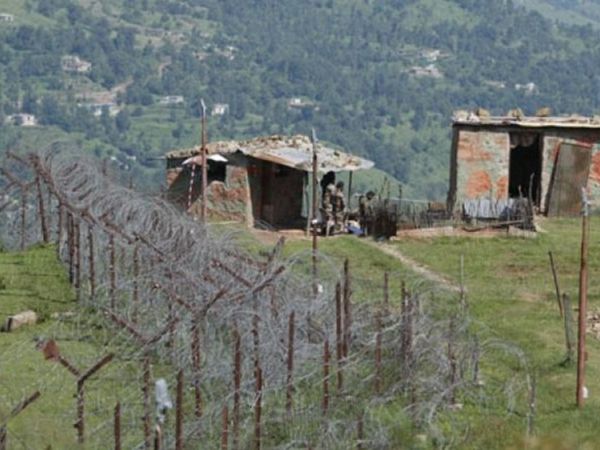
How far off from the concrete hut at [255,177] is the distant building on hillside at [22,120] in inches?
4733

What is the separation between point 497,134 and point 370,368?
20.1m

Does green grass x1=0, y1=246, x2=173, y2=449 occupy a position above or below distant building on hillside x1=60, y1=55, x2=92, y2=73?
above

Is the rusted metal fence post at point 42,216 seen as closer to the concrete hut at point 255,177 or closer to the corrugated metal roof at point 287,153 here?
the concrete hut at point 255,177

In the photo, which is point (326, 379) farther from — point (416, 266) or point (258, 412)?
point (416, 266)

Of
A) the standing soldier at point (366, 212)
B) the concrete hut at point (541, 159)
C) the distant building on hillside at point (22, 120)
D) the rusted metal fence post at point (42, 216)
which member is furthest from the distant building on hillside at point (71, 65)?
the rusted metal fence post at point (42, 216)

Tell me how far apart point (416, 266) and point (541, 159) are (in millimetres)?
9639

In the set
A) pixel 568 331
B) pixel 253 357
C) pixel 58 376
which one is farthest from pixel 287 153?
pixel 253 357

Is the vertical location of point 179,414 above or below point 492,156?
above

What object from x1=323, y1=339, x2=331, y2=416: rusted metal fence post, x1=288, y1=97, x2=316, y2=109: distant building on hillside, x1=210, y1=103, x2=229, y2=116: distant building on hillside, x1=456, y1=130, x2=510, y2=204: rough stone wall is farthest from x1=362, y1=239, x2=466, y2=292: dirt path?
x1=288, y1=97, x2=316, y2=109: distant building on hillside

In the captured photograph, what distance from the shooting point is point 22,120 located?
162 m

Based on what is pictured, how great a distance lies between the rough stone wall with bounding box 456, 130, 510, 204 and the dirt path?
20.5 feet

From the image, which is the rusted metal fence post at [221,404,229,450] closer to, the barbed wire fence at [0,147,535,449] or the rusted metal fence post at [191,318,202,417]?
the barbed wire fence at [0,147,535,449]

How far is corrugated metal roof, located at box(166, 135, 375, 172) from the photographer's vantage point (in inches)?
1411

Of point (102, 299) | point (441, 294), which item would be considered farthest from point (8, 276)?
point (441, 294)
